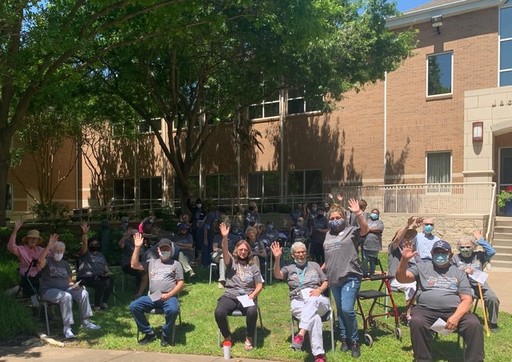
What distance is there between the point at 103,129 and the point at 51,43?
18.4 m

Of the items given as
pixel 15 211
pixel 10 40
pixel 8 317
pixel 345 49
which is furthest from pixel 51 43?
pixel 15 211

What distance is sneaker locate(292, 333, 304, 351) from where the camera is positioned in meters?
6.40

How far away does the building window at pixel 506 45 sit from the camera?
714 inches

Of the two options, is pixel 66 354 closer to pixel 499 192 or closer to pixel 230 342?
pixel 230 342

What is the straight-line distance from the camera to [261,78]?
16.0 m

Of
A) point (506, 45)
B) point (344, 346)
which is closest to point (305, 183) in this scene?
point (506, 45)

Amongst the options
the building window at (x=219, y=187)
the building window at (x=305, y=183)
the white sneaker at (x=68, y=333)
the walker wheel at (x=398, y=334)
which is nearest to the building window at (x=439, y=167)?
the building window at (x=305, y=183)

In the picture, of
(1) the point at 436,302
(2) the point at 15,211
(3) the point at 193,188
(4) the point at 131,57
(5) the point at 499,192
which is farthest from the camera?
(2) the point at 15,211

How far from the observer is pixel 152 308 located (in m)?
7.17

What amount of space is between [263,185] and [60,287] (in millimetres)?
17165

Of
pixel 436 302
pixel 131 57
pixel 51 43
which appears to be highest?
pixel 131 57

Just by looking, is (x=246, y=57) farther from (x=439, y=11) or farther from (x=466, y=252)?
(x=466, y=252)

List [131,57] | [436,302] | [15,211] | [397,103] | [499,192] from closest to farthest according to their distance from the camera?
[436,302] < [131,57] < [499,192] < [397,103] < [15,211]

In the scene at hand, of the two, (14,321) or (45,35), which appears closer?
(14,321)
